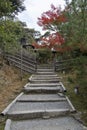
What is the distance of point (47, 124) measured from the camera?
233 inches

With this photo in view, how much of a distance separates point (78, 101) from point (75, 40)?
1966mm

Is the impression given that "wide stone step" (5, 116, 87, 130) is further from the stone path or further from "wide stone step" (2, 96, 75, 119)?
"wide stone step" (2, 96, 75, 119)

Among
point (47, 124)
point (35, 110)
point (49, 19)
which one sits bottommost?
point (47, 124)

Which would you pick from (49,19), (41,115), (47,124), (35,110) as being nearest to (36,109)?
(35,110)

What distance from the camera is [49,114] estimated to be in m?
6.67

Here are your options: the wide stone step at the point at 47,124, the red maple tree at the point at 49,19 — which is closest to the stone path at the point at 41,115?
the wide stone step at the point at 47,124

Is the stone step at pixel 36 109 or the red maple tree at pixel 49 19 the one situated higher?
the red maple tree at pixel 49 19

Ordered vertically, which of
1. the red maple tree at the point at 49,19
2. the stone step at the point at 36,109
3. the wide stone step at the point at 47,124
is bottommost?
the wide stone step at the point at 47,124

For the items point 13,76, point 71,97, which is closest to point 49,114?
point 71,97

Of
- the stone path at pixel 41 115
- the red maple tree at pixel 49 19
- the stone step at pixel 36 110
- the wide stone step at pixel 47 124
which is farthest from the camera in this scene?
the red maple tree at pixel 49 19

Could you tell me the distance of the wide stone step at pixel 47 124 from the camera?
558cm

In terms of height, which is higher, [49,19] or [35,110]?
[49,19]

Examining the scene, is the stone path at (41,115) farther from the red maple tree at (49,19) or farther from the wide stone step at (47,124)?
the red maple tree at (49,19)

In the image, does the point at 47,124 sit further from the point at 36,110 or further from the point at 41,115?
the point at 36,110
